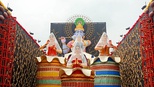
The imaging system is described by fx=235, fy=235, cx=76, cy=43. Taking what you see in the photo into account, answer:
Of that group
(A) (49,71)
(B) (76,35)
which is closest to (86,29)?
(B) (76,35)

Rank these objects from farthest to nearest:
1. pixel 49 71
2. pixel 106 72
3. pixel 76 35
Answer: pixel 76 35 → pixel 49 71 → pixel 106 72

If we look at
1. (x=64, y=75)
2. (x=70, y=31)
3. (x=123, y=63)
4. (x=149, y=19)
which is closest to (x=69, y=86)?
(x=64, y=75)

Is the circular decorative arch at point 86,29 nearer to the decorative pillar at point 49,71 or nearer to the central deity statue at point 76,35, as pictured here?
the central deity statue at point 76,35

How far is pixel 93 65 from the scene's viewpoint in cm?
1113

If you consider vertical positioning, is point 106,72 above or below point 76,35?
below

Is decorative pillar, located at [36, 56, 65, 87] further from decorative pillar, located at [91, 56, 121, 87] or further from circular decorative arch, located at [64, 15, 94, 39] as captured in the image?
circular decorative arch, located at [64, 15, 94, 39]

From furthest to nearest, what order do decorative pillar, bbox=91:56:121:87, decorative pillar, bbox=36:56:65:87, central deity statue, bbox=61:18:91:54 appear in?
central deity statue, bbox=61:18:91:54 < decorative pillar, bbox=36:56:65:87 < decorative pillar, bbox=91:56:121:87

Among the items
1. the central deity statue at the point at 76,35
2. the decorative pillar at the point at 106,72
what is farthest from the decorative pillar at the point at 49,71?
the central deity statue at the point at 76,35

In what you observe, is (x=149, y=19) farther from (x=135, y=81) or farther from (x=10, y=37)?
(x=10, y=37)

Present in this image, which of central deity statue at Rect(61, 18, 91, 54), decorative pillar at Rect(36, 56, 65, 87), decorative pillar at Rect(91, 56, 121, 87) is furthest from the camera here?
central deity statue at Rect(61, 18, 91, 54)

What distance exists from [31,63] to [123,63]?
4729 millimetres

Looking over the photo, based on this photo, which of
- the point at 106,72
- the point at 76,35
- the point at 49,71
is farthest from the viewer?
the point at 76,35

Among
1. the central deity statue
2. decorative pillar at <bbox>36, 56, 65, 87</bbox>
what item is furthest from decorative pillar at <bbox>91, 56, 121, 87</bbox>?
the central deity statue

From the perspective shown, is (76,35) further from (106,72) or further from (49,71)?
(106,72)
